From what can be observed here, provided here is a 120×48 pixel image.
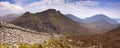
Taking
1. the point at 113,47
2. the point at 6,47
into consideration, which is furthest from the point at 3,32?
the point at 113,47

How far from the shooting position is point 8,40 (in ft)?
193

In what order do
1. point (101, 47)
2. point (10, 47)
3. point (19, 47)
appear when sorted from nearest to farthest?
1. point (10, 47)
2. point (19, 47)
3. point (101, 47)

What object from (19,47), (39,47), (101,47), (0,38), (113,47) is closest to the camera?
(19,47)

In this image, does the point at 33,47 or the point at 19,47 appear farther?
the point at 33,47

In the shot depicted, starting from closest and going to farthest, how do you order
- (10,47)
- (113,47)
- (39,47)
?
(10,47), (39,47), (113,47)

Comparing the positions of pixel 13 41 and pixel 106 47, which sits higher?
pixel 13 41

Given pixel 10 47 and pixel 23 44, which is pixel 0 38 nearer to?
pixel 23 44

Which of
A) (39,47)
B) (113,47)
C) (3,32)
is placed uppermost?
(3,32)

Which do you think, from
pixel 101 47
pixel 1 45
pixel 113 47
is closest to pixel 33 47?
pixel 1 45

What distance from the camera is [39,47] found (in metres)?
65.8

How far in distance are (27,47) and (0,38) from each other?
7531 millimetres

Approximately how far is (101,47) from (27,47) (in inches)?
3060

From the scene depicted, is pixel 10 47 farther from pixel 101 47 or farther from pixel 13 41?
pixel 101 47

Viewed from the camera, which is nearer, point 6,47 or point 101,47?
point 6,47
